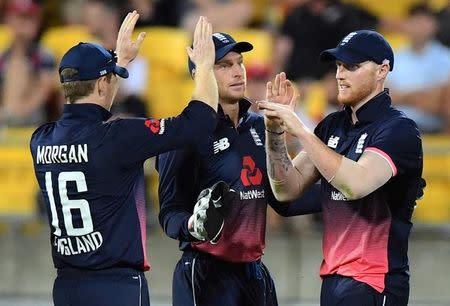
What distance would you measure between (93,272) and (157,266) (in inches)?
180

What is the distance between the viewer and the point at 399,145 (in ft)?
17.6

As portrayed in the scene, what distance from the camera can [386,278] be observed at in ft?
17.8

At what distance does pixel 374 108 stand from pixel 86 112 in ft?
4.55

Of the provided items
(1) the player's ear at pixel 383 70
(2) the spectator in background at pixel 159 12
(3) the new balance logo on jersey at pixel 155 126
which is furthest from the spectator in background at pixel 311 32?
(3) the new balance logo on jersey at pixel 155 126

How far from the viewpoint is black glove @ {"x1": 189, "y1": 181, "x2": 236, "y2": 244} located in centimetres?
545

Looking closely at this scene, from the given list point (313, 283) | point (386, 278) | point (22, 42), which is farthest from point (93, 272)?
point (22, 42)

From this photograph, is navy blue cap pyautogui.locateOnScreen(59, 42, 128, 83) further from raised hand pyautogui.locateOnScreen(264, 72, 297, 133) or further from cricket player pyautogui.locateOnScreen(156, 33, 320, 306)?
raised hand pyautogui.locateOnScreen(264, 72, 297, 133)

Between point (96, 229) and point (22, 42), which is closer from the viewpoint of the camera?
point (96, 229)

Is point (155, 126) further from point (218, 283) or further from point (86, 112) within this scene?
point (218, 283)

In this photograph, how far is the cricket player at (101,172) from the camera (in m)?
5.37

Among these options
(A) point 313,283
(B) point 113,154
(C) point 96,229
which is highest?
(B) point 113,154

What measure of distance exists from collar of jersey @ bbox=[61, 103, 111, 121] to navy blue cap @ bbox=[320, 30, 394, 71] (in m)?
1.16

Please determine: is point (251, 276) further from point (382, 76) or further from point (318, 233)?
point (318, 233)

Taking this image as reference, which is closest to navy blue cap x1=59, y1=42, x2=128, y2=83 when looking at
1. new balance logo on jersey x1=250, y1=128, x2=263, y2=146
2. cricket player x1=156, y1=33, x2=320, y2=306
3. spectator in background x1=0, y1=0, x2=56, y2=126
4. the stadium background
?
cricket player x1=156, y1=33, x2=320, y2=306
